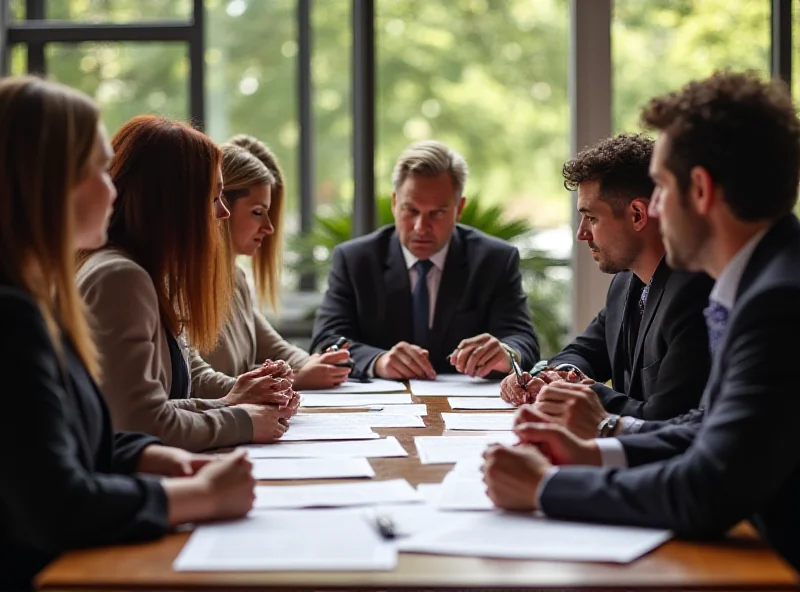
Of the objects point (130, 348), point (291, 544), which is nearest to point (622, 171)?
point (130, 348)

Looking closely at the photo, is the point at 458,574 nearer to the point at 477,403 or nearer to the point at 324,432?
the point at 324,432

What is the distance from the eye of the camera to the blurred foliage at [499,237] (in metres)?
4.83

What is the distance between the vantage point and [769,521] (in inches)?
61.3

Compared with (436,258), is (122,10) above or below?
above

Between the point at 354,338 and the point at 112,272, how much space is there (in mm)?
1750

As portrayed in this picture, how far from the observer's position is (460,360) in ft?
10.4

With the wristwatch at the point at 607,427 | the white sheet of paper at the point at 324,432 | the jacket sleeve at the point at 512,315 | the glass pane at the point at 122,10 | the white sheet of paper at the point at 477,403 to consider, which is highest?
the glass pane at the point at 122,10

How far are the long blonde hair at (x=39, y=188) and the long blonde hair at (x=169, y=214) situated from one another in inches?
23.4

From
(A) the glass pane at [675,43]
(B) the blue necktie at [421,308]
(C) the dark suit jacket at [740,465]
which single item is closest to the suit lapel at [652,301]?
(C) the dark suit jacket at [740,465]

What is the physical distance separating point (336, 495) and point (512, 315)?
204cm

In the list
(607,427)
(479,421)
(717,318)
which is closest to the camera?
→ (717,318)

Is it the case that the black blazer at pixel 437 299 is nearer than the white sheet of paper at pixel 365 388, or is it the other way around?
the white sheet of paper at pixel 365 388

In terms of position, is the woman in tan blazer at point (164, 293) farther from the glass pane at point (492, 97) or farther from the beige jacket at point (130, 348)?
the glass pane at point (492, 97)

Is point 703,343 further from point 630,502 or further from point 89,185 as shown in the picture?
point 89,185
